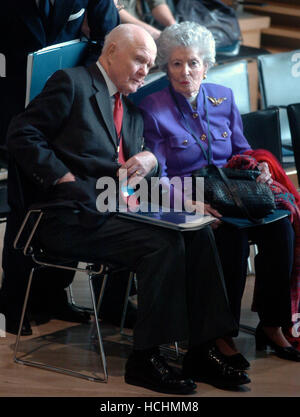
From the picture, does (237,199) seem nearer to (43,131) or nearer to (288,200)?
(288,200)

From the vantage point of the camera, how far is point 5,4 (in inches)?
132

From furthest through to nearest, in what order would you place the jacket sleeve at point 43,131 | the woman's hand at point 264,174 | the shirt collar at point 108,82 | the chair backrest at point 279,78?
the chair backrest at point 279,78 → the woman's hand at point 264,174 → the shirt collar at point 108,82 → the jacket sleeve at point 43,131

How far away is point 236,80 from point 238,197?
1.32m

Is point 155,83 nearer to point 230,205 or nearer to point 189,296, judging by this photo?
point 230,205

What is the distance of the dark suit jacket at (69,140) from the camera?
289cm

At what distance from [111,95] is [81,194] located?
0.43 m

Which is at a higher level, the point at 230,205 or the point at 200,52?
the point at 200,52

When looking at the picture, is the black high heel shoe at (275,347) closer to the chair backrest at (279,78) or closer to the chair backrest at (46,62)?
the chair backrest at (46,62)

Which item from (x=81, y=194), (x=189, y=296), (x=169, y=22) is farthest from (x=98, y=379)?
(x=169, y=22)

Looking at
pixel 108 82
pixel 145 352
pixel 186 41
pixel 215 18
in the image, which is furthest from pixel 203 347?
pixel 215 18

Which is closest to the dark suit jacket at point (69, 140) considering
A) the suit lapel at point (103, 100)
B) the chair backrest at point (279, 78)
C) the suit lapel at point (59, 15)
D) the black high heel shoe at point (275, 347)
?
the suit lapel at point (103, 100)

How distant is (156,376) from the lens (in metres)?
2.91

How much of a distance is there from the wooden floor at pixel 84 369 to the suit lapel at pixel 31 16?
1.21m
